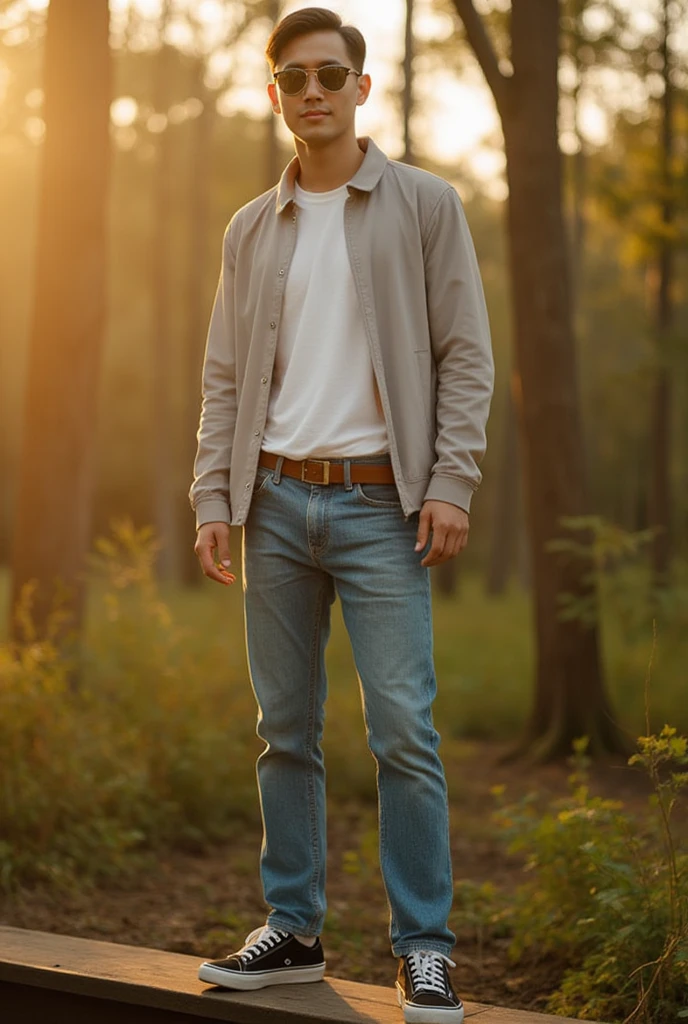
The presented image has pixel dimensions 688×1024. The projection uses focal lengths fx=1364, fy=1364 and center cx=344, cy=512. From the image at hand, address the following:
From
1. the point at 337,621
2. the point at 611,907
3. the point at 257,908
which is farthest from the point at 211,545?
the point at 337,621

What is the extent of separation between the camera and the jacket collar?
11.5ft

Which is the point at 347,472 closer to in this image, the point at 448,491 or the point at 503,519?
the point at 448,491

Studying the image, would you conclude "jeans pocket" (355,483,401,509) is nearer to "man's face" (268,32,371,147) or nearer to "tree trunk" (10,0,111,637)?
"man's face" (268,32,371,147)

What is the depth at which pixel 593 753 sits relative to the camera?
945cm

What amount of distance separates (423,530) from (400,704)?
430 mm

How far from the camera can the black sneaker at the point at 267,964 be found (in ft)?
11.4

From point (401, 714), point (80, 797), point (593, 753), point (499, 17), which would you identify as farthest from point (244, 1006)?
point (499, 17)

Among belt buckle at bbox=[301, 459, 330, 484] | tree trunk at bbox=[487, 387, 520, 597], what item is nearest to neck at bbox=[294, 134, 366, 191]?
belt buckle at bbox=[301, 459, 330, 484]

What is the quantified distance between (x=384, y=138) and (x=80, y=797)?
16520 millimetres

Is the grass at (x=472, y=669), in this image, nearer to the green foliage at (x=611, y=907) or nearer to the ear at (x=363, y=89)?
the green foliage at (x=611, y=907)

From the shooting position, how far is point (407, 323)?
3441mm

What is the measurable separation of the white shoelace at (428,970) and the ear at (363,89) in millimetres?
2176

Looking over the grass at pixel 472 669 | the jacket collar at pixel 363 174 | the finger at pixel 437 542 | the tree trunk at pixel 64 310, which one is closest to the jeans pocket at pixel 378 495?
the finger at pixel 437 542

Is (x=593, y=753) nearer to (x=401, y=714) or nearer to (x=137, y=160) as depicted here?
(x=401, y=714)
